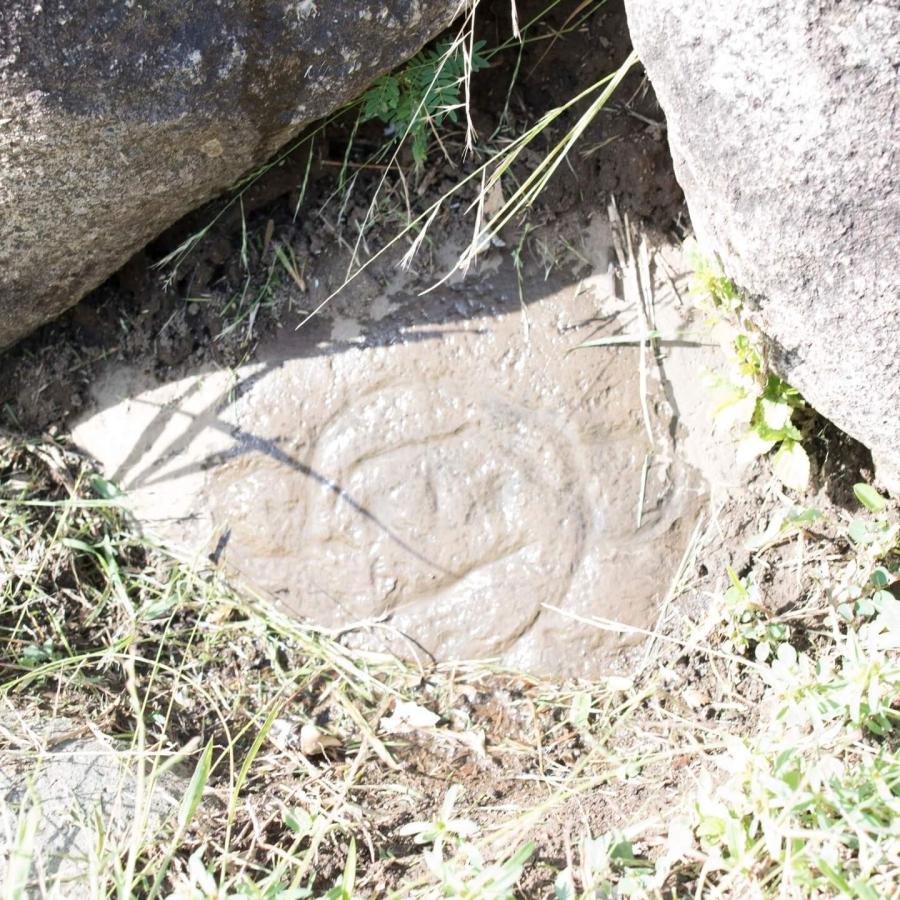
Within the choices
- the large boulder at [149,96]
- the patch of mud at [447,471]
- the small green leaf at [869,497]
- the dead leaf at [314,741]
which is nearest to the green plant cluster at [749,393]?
the small green leaf at [869,497]

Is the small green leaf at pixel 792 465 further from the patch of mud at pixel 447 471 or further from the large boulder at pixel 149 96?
the large boulder at pixel 149 96

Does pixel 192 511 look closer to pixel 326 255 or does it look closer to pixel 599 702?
pixel 326 255

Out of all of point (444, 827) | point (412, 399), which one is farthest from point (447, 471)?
point (444, 827)

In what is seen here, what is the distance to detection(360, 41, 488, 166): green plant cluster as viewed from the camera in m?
2.49

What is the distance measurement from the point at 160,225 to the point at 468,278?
88cm

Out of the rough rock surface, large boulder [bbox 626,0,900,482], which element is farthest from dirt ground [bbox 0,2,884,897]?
large boulder [bbox 626,0,900,482]

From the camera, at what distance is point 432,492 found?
8.96ft

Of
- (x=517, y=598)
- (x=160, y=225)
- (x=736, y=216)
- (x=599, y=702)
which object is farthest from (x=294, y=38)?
(x=599, y=702)

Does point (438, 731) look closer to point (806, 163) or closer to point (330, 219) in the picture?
point (330, 219)

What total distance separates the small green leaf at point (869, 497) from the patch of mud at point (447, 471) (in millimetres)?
466

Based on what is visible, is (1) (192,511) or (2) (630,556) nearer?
(2) (630,556)

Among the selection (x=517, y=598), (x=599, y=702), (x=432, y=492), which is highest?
(x=432, y=492)

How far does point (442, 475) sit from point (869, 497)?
112 cm

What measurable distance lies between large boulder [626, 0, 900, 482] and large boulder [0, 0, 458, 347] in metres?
0.74
